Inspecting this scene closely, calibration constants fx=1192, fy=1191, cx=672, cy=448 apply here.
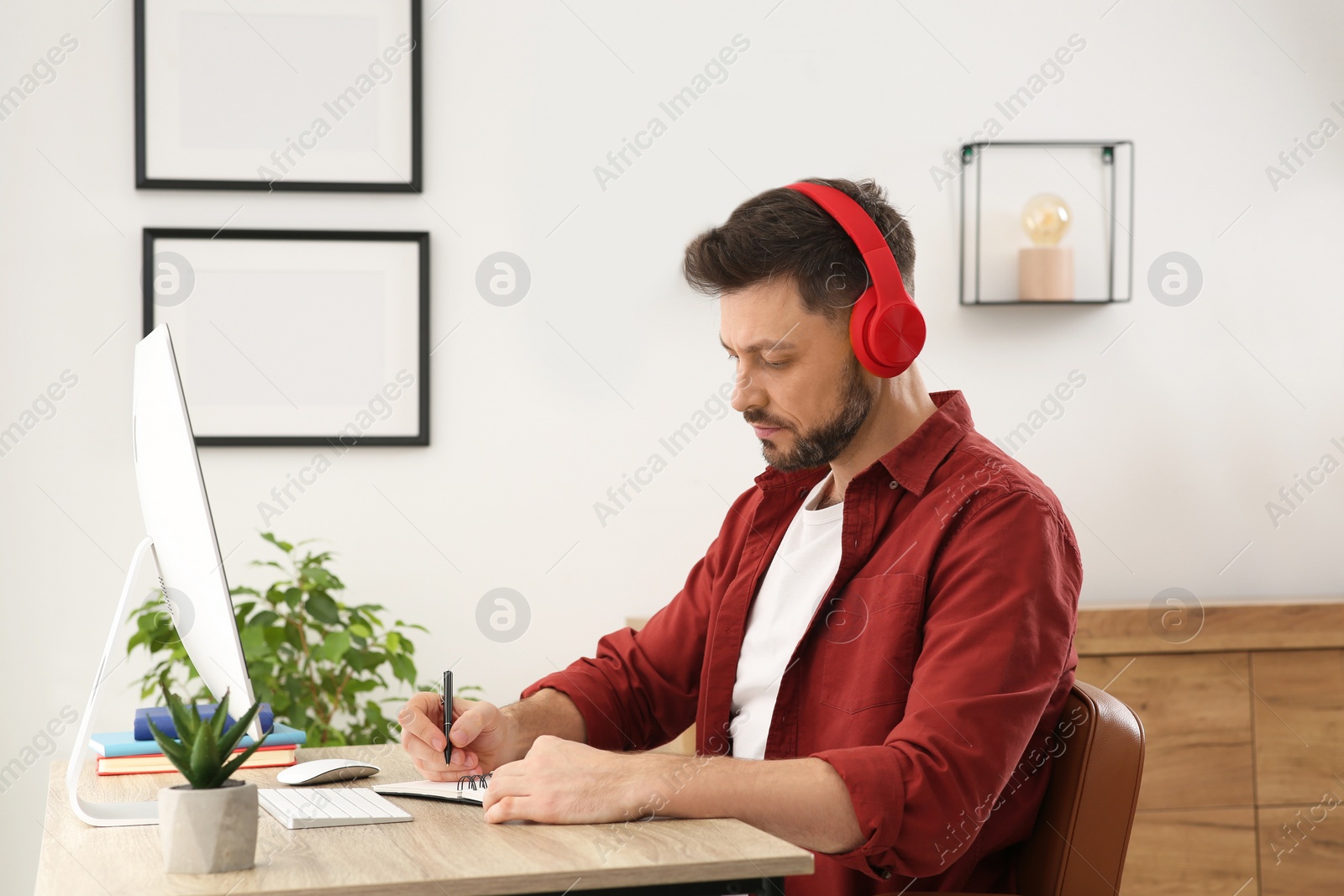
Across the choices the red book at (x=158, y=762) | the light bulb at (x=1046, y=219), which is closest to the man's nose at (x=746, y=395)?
the red book at (x=158, y=762)

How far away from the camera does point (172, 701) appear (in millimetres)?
1121

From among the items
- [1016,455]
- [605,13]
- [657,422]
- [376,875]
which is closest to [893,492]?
[376,875]

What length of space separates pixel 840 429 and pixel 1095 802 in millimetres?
563

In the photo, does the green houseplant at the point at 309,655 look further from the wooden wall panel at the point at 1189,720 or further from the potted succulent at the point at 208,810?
the wooden wall panel at the point at 1189,720

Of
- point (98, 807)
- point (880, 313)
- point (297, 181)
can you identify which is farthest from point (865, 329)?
point (297, 181)

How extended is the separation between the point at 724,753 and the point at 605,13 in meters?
1.86

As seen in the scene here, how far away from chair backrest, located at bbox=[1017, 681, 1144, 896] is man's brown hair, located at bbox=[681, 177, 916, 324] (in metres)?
0.59

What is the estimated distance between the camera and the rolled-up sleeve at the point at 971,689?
122 centimetres

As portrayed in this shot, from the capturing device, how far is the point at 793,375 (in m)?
1.59

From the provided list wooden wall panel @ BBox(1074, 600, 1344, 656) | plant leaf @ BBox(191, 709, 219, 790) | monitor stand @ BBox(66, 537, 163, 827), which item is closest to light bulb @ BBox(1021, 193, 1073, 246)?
wooden wall panel @ BBox(1074, 600, 1344, 656)

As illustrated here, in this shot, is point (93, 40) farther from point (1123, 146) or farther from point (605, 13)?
point (1123, 146)

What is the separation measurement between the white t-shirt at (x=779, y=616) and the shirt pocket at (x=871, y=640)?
47 millimetres

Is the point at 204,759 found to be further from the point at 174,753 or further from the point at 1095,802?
the point at 1095,802

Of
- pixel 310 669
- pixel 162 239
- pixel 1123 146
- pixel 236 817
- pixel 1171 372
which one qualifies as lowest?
pixel 310 669
